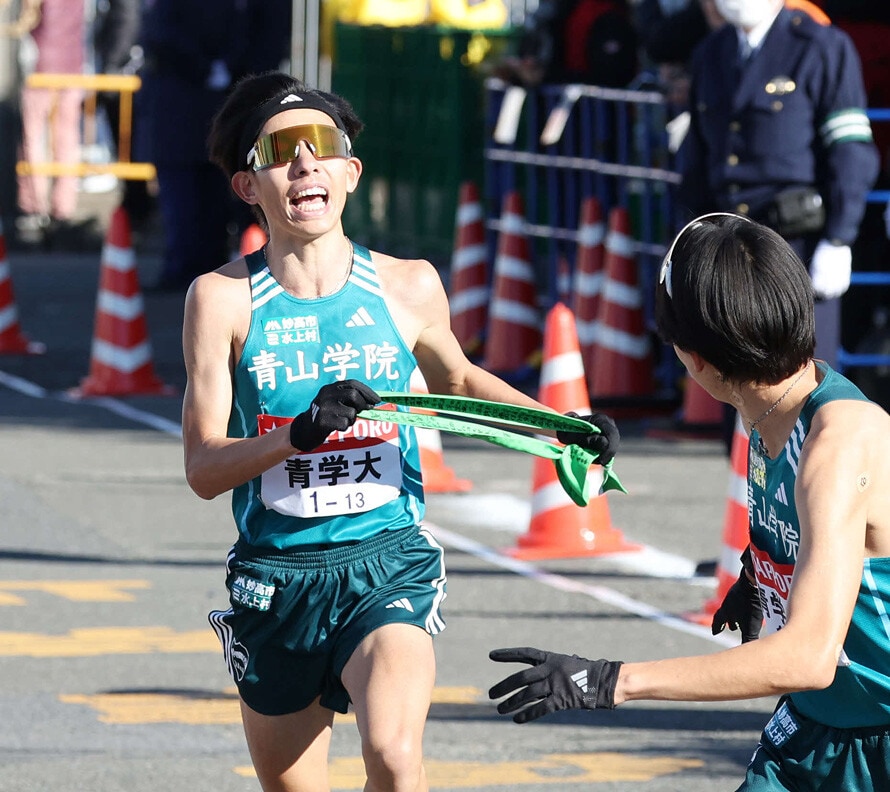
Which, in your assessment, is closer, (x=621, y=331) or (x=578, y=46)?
(x=621, y=331)

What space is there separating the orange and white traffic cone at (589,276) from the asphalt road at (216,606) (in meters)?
1.13

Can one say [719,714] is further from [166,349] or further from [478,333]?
[166,349]

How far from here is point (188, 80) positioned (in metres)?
17.3

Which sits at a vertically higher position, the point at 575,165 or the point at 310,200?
the point at 310,200

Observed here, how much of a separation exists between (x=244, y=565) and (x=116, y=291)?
Answer: 30.1 ft

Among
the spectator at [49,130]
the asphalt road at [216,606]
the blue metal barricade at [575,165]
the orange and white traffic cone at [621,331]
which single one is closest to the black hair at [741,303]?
the asphalt road at [216,606]

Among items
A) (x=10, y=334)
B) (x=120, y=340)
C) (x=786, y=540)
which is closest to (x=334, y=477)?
(x=786, y=540)

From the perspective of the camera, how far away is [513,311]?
1373cm

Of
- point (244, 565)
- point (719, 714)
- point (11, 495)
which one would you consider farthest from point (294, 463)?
point (11, 495)

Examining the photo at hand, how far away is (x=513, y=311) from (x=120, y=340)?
99.1 inches

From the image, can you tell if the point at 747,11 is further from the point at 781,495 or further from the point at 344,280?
the point at 781,495

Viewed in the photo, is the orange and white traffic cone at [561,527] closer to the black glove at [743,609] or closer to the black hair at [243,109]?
the black hair at [243,109]

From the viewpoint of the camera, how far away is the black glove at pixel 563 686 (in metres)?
2.97

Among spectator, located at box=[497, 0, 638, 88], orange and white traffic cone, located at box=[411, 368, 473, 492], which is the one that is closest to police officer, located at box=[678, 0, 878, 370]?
orange and white traffic cone, located at box=[411, 368, 473, 492]
